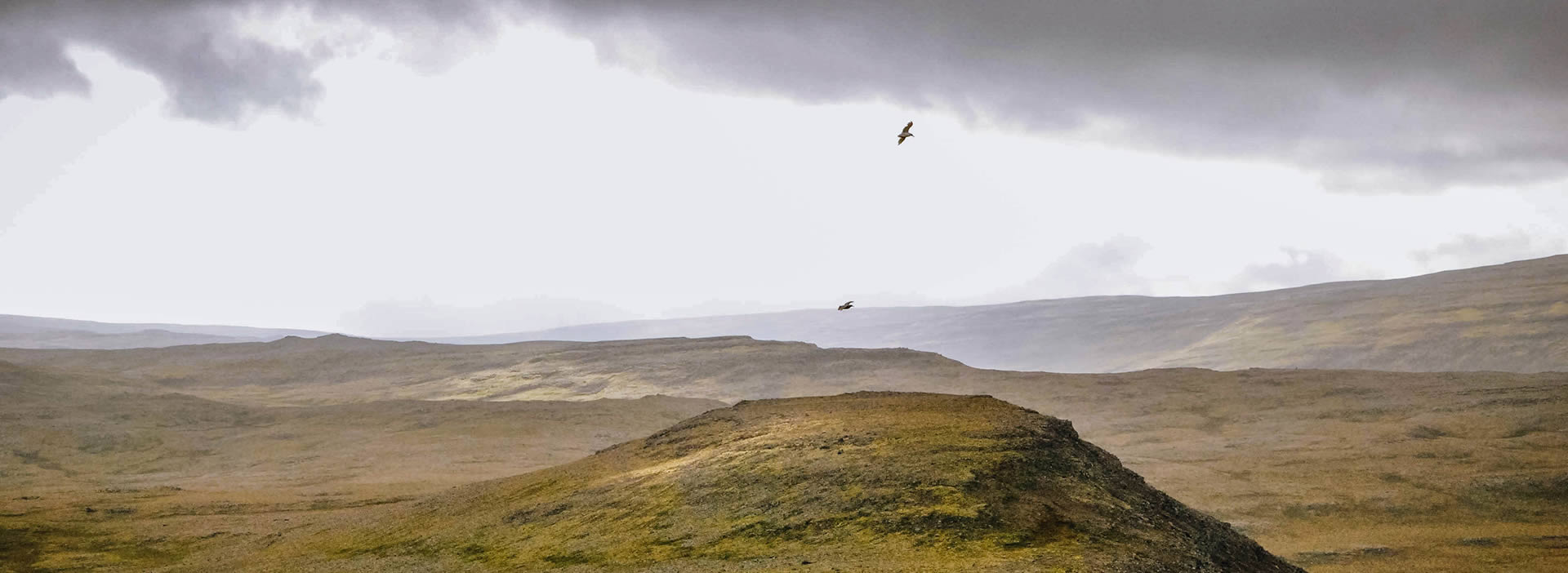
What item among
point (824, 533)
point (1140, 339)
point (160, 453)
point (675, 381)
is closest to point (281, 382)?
point (675, 381)

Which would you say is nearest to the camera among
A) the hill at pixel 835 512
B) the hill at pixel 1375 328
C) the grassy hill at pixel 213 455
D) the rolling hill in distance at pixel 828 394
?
the hill at pixel 835 512

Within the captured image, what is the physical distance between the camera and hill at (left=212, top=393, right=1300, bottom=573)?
1181 cm

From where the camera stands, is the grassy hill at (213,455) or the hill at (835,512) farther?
the grassy hill at (213,455)

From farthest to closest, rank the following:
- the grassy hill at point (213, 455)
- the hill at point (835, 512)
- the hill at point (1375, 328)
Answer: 1. the hill at point (1375, 328)
2. the grassy hill at point (213, 455)
3. the hill at point (835, 512)

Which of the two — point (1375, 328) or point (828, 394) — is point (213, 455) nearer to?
point (828, 394)

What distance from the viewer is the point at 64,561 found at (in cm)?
1988

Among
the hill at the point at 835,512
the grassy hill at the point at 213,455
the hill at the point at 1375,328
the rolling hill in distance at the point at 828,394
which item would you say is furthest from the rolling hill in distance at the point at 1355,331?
the hill at the point at 835,512

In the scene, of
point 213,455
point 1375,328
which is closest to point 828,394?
point 213,455

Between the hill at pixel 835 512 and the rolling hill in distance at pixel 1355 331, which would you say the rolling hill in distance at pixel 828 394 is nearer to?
the hill at pixel 835 512

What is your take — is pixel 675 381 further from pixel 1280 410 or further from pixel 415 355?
pixel 1280 410

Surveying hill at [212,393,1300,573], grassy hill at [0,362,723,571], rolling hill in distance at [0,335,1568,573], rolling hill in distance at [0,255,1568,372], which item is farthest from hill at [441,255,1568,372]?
hill at [212,393,1300,573]

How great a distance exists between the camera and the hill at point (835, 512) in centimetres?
1181

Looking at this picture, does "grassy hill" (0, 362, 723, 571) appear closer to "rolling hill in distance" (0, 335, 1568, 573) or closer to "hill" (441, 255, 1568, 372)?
"rolling hill in distance" (0, 335, 1568, 573)

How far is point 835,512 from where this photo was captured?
44.0ft
